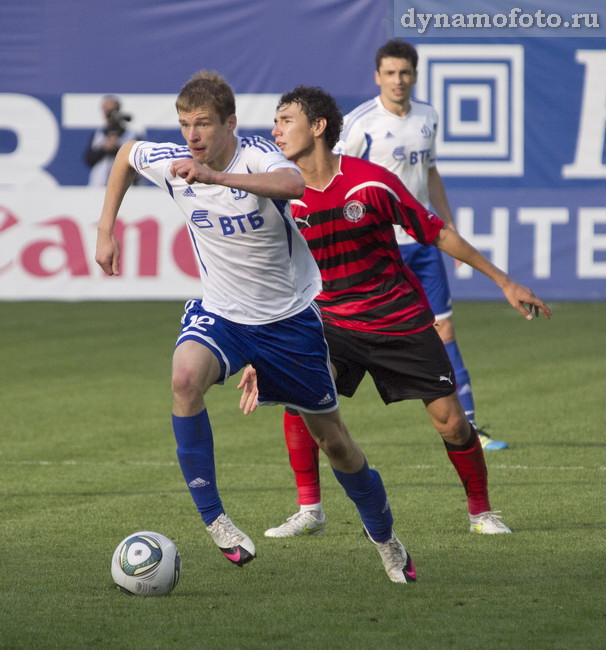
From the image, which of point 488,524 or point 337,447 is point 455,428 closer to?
point 488,524

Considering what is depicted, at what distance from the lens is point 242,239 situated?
5316mm

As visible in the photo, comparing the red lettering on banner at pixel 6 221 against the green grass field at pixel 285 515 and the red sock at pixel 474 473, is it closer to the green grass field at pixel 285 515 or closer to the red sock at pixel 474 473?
the green grass field at pixel 285 515

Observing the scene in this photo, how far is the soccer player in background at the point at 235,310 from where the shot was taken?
5.14 metres

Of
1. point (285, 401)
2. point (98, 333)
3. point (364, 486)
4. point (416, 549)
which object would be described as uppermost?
point (285, 401)

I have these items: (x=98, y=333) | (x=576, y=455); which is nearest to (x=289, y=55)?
(x=98, y=333)

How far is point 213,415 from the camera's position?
1048 centimetres

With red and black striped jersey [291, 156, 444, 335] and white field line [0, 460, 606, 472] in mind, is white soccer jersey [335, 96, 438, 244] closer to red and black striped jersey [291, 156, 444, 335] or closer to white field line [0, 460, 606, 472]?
white field line [0, 460, 606, 472]

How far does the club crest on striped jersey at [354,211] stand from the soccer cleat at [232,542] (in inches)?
64.2

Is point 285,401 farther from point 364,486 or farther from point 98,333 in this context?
point 98,333

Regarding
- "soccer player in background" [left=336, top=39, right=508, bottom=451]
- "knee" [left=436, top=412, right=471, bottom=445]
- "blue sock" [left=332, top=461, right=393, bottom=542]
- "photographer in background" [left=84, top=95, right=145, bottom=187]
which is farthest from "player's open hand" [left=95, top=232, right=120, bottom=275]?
"photographer in background" [left=84, top=95, right=145, bottom=187]

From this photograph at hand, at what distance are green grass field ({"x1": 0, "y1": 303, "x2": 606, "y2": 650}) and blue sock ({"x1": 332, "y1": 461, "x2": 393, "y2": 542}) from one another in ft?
0.66

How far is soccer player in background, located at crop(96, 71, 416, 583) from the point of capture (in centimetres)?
514

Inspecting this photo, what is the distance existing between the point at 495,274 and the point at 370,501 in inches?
43.6

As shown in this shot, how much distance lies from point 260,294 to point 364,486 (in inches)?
34.5
